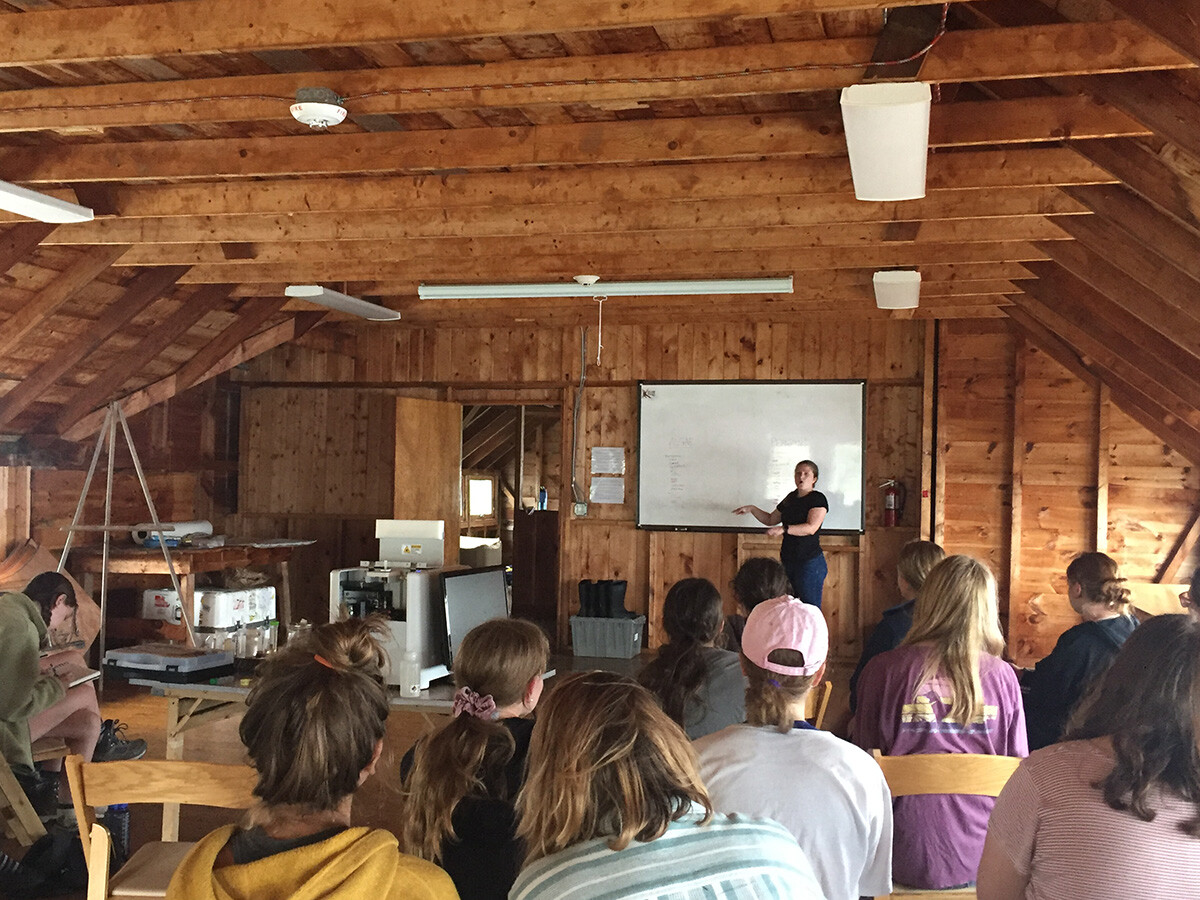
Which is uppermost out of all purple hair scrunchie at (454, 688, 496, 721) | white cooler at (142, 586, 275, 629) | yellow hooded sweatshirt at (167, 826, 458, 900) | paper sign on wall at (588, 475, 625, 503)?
paper sign on wall at (588, 475, 625, 503)

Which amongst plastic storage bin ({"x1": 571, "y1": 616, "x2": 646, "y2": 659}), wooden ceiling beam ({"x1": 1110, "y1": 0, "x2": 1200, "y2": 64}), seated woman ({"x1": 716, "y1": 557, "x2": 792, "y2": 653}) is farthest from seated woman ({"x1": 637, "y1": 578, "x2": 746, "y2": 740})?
plastic storage bin ({"x1": 571, "y1": 616, "x2": 646, "y2": 659})

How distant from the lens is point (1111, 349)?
6.62 metres

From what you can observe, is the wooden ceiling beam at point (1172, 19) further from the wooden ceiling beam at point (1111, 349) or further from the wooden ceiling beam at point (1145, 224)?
the wooden ceiling beam at point (1111, 349)

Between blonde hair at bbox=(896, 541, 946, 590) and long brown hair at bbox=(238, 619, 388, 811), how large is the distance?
2719 mm

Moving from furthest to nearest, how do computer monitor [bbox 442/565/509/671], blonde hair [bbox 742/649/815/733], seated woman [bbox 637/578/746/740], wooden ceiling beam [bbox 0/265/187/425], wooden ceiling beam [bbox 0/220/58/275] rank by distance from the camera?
wooden ceiling beam [bbox 0/265/187/425] < wooden ceiling beam [bbox 0/220/58/275] < computer monitor [bbox 442/565/509/671] < seated woman [bbox 637/578/746/740] < blonde hair [bbox 742/649/815/733]

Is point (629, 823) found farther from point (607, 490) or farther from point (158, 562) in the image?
point (607, 490)

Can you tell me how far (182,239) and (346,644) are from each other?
4.11 meters

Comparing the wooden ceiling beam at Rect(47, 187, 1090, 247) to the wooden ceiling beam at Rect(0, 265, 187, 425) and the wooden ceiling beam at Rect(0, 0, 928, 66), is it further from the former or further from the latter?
the wooden ceiling beam at Rect(0, 0, 928, 66)

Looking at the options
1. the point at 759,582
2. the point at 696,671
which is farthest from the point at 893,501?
the point at 696,671

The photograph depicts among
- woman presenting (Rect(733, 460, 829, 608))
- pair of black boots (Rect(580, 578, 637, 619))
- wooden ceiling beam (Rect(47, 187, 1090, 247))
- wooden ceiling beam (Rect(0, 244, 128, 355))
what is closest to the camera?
wooden ceiling beam (Rect(47, 187, 1090, 247))

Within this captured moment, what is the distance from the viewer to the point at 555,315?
909 cm

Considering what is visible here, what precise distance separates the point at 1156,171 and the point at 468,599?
3.34 metres

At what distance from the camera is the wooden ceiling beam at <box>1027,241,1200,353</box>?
4891 millimetres

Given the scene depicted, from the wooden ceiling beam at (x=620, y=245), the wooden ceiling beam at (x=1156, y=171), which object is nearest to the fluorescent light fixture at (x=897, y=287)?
the wooden ceiling beam at (x=620, y=245)
